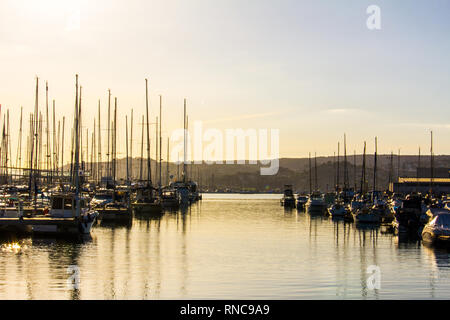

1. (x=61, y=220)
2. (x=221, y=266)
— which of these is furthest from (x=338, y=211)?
(x=221, y=266)

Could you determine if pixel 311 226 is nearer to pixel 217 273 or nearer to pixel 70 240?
pixel 70 240

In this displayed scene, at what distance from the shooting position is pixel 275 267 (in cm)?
3866

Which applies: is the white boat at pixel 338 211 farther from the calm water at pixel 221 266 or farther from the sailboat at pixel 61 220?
the sailboat at pixel 61 220

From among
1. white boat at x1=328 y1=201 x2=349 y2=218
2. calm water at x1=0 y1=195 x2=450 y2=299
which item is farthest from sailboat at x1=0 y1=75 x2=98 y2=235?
white boat at x1=328 y1=201 x2=349 y2=218

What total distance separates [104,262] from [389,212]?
48394mm

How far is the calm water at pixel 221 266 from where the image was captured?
30.0 metres

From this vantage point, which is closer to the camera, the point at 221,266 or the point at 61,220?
the point at 221,266

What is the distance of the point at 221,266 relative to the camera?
38.8m

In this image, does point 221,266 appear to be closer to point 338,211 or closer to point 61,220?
point 61,220

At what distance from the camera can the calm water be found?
98.3ft

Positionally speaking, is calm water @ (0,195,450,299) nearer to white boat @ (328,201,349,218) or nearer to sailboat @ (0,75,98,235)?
sailboat @ (0,75,98,235)
